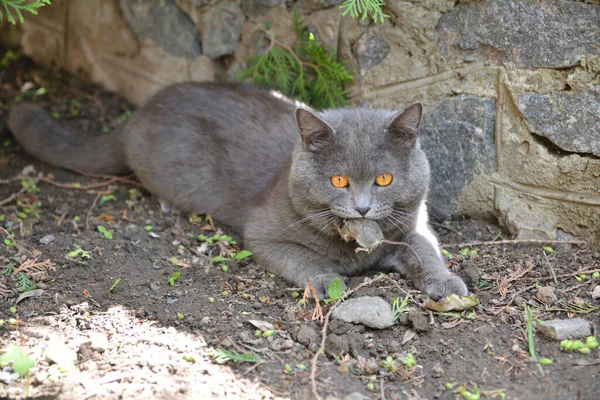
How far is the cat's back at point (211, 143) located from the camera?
374 centimetres

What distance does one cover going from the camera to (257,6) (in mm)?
4113

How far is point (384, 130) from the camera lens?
303 cm

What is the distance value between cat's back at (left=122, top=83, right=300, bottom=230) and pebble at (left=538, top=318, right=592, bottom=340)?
1.70 meters

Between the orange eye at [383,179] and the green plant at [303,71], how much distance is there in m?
0.98

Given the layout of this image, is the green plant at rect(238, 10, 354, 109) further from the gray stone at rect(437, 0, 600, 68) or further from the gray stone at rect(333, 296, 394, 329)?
the gray stone at rect(333, 296, 394, 329)

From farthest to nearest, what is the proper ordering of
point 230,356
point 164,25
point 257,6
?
point 164,25, point 257,6, point 230,356

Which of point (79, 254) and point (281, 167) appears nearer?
point (79, 254)

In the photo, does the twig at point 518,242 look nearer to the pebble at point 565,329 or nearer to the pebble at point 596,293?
the pebble at point 596,293

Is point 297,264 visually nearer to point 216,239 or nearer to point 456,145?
point 216,239

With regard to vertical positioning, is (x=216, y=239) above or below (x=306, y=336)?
below

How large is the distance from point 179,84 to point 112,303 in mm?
1718

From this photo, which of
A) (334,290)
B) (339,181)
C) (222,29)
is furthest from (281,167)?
(222,29)

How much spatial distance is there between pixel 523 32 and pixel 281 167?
4.68ft

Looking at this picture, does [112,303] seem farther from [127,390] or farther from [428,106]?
[428,106]
